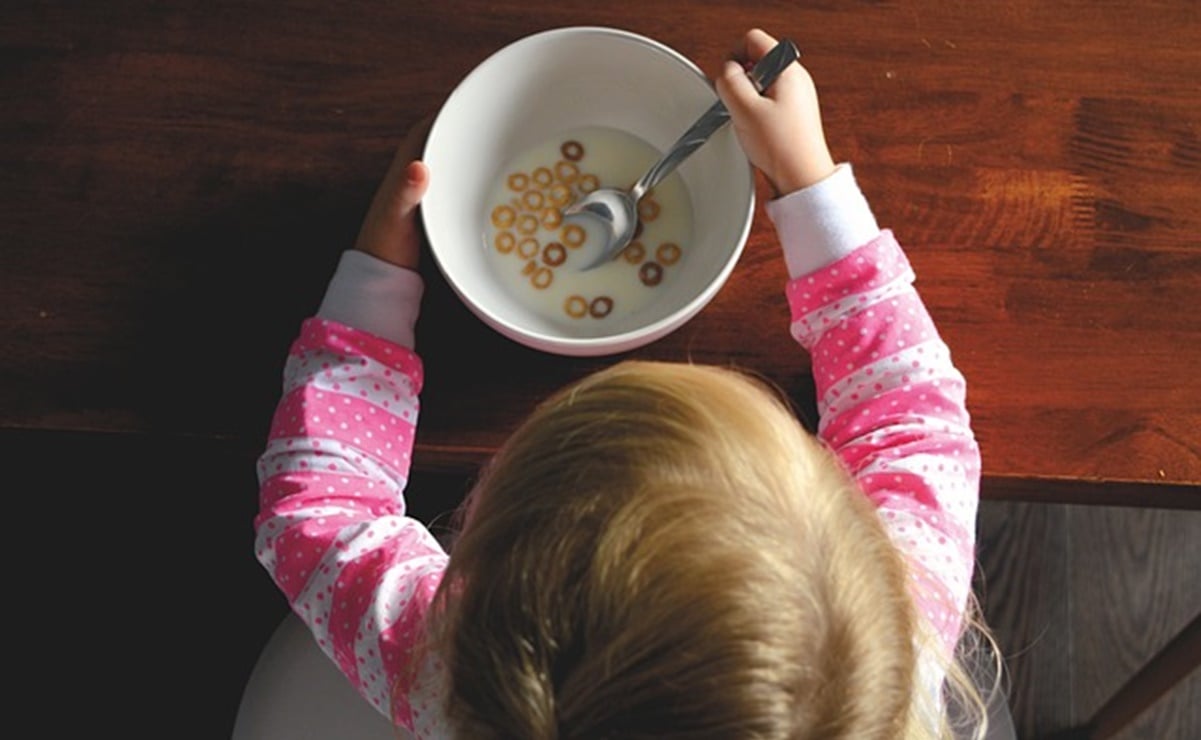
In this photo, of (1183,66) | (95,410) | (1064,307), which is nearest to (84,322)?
(95,410)

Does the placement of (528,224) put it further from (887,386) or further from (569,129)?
(887,386)

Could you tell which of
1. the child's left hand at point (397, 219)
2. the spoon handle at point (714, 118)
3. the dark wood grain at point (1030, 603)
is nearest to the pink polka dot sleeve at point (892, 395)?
the spoon handle at point (714, 118)

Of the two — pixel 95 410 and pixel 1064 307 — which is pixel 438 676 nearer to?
pixel 95 410

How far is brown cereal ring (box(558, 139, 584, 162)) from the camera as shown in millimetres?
797

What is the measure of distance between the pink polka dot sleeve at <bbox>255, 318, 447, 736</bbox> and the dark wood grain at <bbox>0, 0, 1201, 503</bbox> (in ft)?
0.08

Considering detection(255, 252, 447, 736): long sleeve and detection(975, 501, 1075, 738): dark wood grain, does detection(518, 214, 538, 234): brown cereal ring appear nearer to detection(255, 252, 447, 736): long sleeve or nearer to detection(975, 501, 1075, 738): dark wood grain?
detection(255, 252, 447, 736): long sleeve

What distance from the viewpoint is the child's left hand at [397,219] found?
729 millimetres

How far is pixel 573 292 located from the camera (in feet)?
2.55

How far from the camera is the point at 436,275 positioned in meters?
0.77

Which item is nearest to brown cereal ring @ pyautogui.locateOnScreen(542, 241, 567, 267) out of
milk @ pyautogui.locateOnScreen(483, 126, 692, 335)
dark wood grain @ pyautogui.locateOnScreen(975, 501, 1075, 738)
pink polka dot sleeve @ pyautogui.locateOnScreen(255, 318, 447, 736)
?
milk @ pyautogui.locateOnScreen(483, 126, 692, 335)

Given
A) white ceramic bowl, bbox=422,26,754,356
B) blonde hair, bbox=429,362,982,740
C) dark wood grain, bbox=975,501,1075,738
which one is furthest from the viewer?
dark wood grain, bbox=975,501,1075,738

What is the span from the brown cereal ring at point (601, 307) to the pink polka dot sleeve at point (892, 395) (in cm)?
11

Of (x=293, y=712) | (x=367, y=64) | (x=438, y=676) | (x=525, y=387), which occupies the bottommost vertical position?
(x=293, y=712)

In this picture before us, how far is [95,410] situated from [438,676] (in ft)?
0.90
